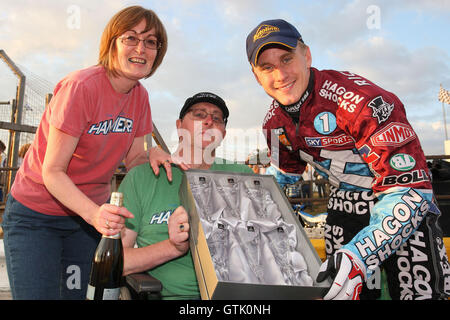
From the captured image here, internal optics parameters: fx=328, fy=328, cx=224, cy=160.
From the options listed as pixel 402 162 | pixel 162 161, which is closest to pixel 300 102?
pixel 402 162

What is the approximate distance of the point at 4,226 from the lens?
1546mm

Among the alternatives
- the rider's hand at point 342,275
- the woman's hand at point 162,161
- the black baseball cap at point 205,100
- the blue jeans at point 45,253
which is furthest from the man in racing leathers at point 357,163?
the blue jeans at point 45,253

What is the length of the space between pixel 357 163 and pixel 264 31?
79 cm

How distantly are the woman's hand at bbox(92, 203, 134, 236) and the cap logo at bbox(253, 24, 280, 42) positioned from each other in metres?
1.02

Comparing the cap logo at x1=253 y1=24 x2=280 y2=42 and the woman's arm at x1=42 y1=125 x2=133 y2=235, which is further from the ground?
the cap logo at x1=253 y1=24 x2=280 y2=42

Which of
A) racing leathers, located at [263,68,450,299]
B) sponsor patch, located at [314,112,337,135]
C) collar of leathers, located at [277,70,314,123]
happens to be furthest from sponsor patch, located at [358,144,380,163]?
collar of leathers, located at [277,70,314,123]

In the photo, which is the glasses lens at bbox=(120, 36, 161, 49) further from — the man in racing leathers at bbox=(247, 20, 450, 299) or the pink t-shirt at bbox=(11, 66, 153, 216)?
the man in racing leathers at bbox=(247, 20, 450, 299)

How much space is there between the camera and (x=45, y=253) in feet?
4.92

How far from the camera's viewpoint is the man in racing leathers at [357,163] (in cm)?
120

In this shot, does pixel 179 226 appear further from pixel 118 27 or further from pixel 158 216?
pixel 118 27

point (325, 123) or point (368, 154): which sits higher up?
point (325, 123)

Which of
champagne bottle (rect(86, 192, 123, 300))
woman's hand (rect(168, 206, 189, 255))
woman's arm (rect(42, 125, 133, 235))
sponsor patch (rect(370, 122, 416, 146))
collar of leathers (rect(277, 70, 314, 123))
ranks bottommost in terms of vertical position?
champagne bottle (rect(86, 192, 123, 300))

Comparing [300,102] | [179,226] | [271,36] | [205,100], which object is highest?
[271,36]

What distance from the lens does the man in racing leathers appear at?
3.93 ft
